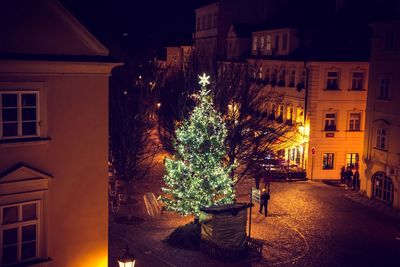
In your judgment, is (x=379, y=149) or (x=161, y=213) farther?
(x=379, y=149)

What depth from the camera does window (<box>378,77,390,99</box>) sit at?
31031 millimetres

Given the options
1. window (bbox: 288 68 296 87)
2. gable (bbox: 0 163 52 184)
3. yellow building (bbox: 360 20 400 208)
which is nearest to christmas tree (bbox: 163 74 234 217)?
yellow building (bbox: 360 20 400 208)

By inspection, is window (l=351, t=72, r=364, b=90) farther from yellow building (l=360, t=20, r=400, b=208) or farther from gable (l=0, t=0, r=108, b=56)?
gable (l=0, t=0, r=108, b=56)

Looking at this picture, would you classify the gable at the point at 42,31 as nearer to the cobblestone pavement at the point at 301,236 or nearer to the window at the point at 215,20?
the cobblestone pavement at the point at 301,236

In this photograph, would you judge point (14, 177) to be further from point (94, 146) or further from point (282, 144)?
point (282, 144)

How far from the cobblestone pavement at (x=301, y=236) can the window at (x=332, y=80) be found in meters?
8.92

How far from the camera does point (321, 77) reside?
37.5 metres

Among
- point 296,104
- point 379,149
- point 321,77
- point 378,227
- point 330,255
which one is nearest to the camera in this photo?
point 330,255

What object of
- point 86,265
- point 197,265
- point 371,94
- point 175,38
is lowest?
point 197,265

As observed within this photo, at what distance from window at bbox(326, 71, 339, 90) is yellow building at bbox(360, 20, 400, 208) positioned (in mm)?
4826

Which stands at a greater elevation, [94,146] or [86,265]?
[94,146]

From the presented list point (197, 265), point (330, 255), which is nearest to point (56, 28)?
point (197, 265)

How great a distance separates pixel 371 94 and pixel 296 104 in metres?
7.95

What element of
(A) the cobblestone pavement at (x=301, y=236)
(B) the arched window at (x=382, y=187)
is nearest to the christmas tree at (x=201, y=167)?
(A) the cobblestone pavement at (x=301, y=236)
